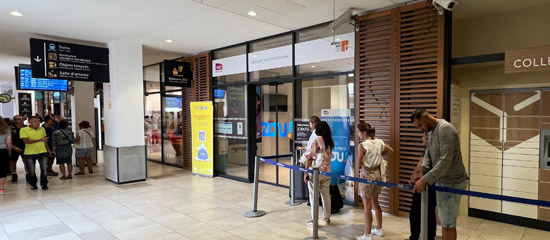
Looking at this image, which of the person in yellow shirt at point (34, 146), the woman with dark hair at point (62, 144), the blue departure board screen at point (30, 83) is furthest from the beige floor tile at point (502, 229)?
the blue departure board screen at point (30, 83)

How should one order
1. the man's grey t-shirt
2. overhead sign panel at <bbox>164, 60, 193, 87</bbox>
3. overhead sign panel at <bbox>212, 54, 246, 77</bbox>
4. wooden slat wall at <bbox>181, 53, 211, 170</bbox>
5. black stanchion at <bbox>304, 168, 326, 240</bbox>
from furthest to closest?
wooden slat wall at <bbox>181, 53, 211, 170</bbox>, overhead sign panel at <bbox>164, 60, 193, 87</bbox>, overhead sign panel at <bbox>212, 54, 246, 77</bbox>, black stanchion at <bbox>304, 168, 326, 240</bbox>, the man's grey t-shirt

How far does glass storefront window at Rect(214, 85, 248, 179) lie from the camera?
739cm

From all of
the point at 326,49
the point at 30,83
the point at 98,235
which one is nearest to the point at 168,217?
the point at 98,235

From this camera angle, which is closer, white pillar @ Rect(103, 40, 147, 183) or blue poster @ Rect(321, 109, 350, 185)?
blue poster @ Rect(321, 109, 350, 185)

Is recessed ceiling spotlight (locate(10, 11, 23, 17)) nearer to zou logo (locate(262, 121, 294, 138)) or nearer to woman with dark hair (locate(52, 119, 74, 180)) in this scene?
woman with dark hair (locate(52, 119, 74, 180))

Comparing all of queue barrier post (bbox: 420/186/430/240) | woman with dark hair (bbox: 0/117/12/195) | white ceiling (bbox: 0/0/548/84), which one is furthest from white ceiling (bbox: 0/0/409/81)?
queue barrier post (bbox: 420/186/430/240)

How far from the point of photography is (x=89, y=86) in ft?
31.7

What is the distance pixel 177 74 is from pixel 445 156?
268 inches

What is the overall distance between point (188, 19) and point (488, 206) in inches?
218

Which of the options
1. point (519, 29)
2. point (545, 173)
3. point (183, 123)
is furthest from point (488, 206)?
point (183, 123)

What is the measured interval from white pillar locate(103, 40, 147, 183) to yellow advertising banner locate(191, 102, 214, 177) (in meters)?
1.23

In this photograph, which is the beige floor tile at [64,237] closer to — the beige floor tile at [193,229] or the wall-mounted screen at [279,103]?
the beige floor tile at [193,229]

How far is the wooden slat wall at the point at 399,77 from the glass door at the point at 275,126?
1699mm

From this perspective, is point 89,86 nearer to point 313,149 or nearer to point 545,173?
point 313,149
